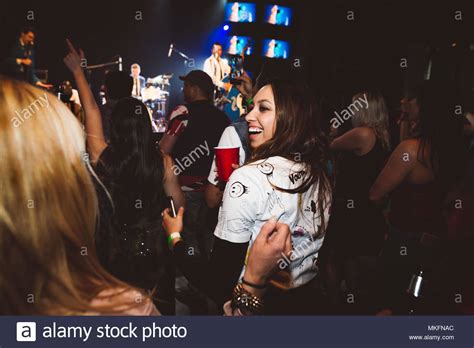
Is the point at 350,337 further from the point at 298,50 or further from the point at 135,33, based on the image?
the point at 135,33

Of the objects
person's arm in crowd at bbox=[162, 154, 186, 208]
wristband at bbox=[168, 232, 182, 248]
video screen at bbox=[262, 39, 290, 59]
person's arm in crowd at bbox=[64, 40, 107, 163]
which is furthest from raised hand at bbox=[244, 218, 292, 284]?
video screen at bbox=[262, 39, 290, 59]

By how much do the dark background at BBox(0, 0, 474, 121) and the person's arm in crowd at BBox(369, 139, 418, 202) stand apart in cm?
351

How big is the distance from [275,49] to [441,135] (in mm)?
7229

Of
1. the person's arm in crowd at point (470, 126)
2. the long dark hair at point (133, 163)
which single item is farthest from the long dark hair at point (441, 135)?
the long dark hair at point (133, 163)

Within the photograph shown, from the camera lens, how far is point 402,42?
710 cm

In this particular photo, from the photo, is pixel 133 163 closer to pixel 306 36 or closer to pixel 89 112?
pixel 89 112

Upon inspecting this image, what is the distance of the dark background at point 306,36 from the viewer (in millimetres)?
6473

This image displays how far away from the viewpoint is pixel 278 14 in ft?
29.3

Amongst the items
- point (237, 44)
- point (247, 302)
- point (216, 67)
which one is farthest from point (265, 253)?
point (237, 44)

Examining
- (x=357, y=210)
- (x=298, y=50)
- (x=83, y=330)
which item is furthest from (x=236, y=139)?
(x=298, y=50)

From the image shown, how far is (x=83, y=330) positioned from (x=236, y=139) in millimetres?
1255

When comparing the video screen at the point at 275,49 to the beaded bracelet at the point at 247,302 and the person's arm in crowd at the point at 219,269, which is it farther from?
the beaded bracelet at the point at 247,302

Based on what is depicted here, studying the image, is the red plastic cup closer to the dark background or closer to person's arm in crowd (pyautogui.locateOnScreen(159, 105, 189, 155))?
person's arm in crowd (pyautogui.locateOnScreen(159, 105, 189, 155))

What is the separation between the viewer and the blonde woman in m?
2.68
